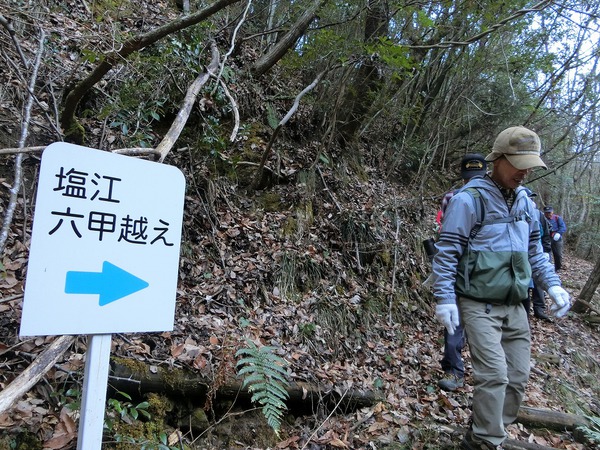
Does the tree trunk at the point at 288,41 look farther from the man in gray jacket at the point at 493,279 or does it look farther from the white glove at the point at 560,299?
the white glove at the point at 560,299

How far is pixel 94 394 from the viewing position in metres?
1.50

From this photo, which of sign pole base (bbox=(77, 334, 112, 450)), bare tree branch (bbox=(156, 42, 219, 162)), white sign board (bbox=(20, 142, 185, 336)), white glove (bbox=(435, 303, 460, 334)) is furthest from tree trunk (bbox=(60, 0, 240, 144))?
white glove (bbox=(435, 303, 460, 334))

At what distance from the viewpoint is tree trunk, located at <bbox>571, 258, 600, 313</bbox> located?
7954mm

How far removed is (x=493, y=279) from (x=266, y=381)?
189 cm

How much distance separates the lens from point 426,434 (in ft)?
10.7

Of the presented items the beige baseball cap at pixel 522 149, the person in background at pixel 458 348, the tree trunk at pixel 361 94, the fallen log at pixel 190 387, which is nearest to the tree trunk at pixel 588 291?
the person in background at pixel 458 348

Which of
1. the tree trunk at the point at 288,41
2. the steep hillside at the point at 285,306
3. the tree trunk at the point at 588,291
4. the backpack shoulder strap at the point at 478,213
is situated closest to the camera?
the backpack shoulder strap at the point at 478,213

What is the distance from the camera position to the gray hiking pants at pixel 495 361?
2.68 meters

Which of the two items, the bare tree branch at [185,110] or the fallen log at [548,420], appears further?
the bare tree branch at [185,110]

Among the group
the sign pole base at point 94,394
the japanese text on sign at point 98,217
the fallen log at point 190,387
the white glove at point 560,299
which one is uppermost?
the japanese text on sign at point 98,217

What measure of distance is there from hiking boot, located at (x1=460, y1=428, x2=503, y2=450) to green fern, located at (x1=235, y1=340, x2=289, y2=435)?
139 cm

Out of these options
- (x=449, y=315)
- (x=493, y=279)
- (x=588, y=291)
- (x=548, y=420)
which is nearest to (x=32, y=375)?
(x=449, y=315)

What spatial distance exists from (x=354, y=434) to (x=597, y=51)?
10.8 m

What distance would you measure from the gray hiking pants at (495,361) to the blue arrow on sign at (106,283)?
2354 mm
